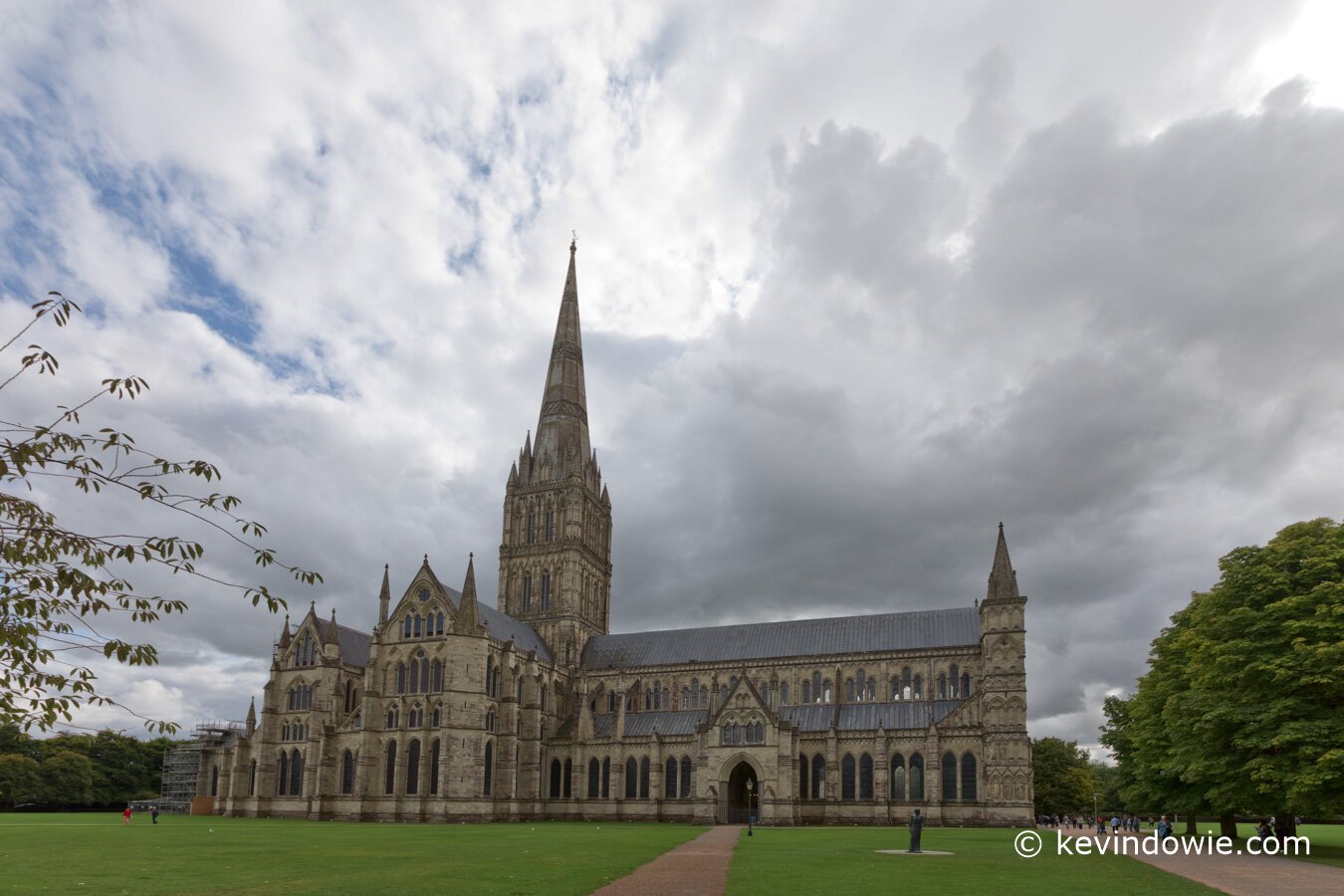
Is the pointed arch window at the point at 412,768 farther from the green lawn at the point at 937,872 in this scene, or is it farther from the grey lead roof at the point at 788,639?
the green lawn at the point at 937,872

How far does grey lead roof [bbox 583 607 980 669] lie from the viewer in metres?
83.3

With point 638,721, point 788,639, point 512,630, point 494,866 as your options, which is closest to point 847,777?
point 788,639

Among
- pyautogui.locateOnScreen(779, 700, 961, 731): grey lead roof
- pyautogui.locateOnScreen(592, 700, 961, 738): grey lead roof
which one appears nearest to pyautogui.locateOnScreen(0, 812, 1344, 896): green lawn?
pyautogui.locateOnScreen(779, 700, 961, 731): grey lead roof

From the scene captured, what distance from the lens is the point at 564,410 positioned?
103m

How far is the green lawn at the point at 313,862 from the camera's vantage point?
23.6 meters

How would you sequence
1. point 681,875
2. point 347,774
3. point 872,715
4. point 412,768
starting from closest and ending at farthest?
point 681,875 < point 412,768 < point 347,774 < point 872,715

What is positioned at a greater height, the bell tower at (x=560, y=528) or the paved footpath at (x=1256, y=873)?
the bell tower at (x=560, y=528)

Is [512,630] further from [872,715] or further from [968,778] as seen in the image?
[968,778]

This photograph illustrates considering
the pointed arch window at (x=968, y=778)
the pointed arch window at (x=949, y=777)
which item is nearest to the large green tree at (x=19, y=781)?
the pointed arch window at (x=949, y=777)

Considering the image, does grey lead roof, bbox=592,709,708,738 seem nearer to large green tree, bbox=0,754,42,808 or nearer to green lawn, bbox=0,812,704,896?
green lawn, bbox=0,812,704,896

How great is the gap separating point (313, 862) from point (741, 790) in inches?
2094

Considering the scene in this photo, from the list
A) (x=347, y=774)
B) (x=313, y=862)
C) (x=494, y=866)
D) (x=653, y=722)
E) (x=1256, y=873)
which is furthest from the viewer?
(x=653, y=722)

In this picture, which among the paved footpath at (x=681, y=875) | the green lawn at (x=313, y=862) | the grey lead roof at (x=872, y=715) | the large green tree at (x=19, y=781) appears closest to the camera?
the paved footpath at (x=681, y=875)

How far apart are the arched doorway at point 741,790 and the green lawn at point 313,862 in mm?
30514
